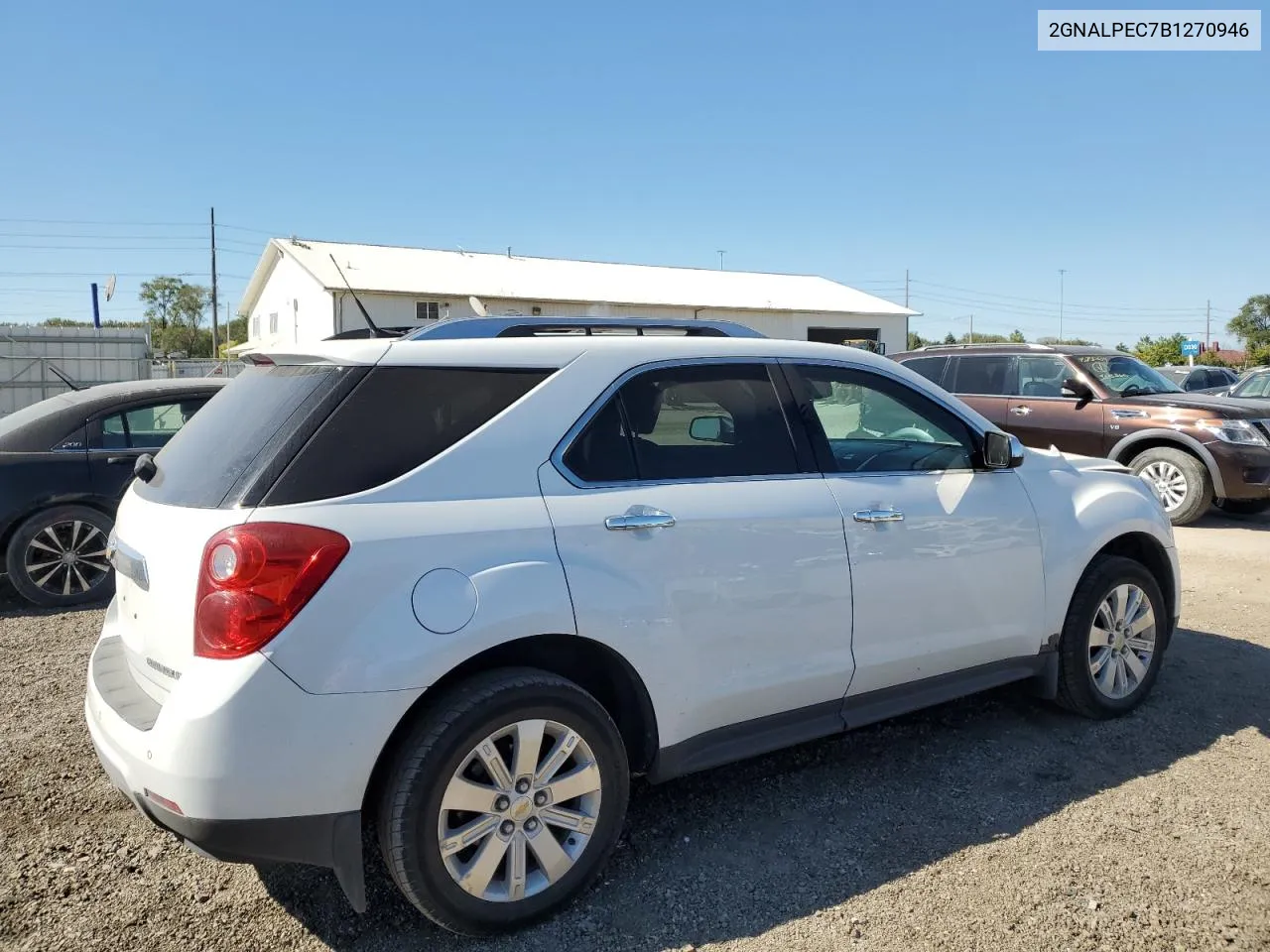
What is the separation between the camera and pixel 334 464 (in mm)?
2643

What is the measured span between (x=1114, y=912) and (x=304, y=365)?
302 cm

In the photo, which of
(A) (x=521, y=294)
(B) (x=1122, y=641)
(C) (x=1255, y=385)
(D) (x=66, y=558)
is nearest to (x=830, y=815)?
(B) (x=1122, y=641)

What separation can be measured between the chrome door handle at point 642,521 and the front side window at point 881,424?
935 millimetres

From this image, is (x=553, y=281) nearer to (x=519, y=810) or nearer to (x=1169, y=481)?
(x=1169, y=481)

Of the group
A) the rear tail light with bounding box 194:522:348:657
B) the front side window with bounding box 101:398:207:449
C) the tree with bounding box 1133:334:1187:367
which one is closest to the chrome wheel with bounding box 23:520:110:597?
the front side window with bounding box 101:398:207:449

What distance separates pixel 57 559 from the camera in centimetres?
644

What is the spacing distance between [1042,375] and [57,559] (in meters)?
9.87

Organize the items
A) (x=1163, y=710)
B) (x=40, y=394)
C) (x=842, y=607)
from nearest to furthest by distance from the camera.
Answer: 1. (x=842, y=607)
2. (x=1163, y=710)
3. (x=40, y=394)

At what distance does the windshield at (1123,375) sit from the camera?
34.3 feet

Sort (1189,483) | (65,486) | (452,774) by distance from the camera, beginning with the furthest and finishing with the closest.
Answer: (1189,483), (65,486), (452,774)

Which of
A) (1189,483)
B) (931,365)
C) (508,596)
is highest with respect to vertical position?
(931,365)

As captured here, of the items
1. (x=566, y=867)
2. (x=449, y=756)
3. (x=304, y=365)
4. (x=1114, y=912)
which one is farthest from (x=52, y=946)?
(x=1114, y=912)

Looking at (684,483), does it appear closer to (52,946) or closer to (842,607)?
(842,607)

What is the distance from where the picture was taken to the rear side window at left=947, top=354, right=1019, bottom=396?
1103 cm
